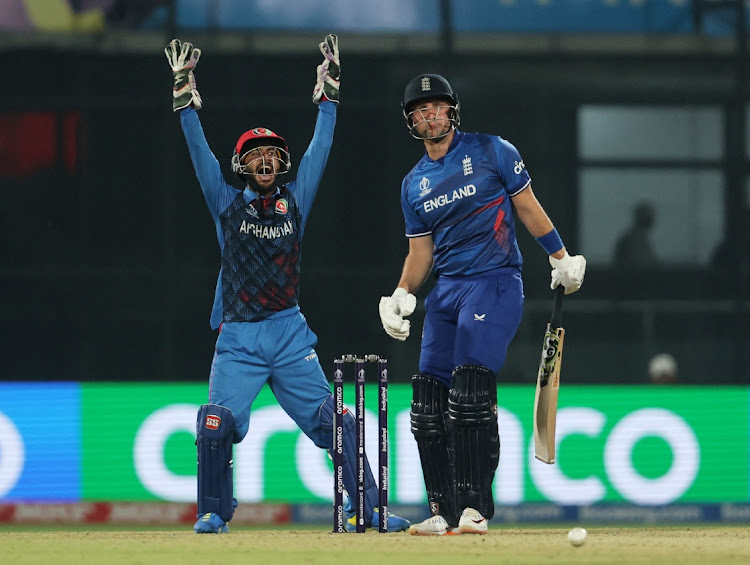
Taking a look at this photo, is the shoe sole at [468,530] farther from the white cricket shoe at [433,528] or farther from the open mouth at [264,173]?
the open mouth at [264,173]

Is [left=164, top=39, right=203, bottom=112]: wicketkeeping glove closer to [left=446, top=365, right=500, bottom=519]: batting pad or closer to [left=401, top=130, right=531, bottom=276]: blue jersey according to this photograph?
[left=401, top=130, right=531, bottom=276]: blue jersey

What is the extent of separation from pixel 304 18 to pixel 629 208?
3.97 meters

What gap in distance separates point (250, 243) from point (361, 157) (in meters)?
9.55

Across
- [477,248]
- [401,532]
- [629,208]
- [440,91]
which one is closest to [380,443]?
[401,532]

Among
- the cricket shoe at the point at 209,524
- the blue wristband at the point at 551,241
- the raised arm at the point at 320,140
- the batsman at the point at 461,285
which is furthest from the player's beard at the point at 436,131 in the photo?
the cricket shoe at the point at 209,524

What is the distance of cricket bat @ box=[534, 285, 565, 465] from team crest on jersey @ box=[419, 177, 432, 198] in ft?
2.45

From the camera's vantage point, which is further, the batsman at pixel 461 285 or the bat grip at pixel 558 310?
the bat grip at pixel 558 310

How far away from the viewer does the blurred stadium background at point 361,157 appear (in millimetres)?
15984

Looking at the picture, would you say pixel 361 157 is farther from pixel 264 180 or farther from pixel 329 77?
pixel 264 180

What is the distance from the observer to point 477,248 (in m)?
6.94

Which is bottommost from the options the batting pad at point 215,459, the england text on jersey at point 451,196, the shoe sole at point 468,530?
the shoe sole at point 468,530

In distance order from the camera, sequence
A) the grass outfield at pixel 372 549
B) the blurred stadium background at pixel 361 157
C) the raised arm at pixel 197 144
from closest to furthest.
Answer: the grass outfield at pixel 372 549, the raised arm at pixel 197 144, the blurred stadium background at pixel 361 157

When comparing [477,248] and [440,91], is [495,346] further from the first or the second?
[440,91]

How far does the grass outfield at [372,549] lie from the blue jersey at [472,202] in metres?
1.19
